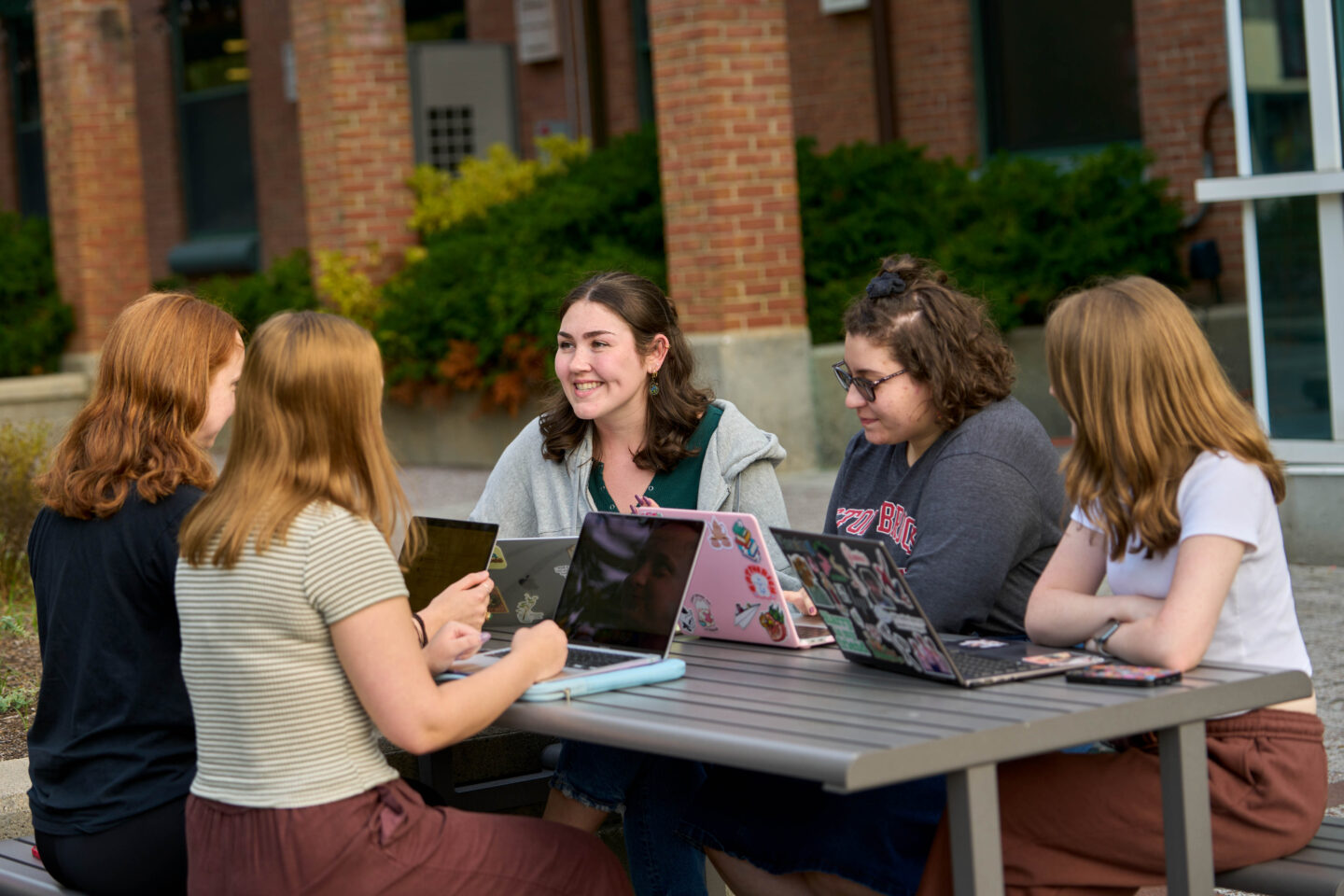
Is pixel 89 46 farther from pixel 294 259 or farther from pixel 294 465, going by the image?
pixel 294 465

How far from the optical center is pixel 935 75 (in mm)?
12188

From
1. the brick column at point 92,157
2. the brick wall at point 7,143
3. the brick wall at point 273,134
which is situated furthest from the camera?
the brick wall at point 7,143

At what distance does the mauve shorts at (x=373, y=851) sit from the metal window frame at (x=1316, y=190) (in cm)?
530

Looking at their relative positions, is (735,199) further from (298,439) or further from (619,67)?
(298,439)

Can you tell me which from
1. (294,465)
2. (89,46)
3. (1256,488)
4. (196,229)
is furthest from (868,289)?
(196,229)

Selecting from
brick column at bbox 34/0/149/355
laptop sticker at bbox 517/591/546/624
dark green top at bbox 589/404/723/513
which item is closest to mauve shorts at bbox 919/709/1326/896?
laptop sticker at bbox 517/591/546/624

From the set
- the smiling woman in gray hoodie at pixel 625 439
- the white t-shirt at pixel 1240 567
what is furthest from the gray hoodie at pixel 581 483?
the white t-shirt at pixel 1240 567

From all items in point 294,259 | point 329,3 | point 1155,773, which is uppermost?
point 329,3

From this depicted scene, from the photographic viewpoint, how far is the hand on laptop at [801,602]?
3373 millimetres

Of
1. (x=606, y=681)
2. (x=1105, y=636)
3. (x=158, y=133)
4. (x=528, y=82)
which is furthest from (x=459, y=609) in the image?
(x=158, y=133)

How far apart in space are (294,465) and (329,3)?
1012 cm

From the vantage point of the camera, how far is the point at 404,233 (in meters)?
12.5

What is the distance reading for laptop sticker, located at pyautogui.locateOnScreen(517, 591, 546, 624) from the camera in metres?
3.48

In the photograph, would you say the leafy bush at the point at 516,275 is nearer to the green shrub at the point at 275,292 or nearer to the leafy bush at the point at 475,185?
the leafy bush at the point at 475,185
